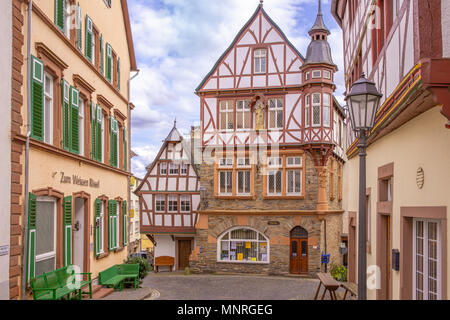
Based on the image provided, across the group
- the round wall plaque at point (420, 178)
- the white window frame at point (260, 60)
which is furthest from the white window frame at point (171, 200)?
the round wall plaque at point (420, 178)

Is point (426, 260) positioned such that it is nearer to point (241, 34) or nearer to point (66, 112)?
point (66, 112)

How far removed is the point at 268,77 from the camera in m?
25.5

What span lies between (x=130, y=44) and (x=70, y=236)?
9244 millimetres

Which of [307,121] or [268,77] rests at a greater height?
[268,77]

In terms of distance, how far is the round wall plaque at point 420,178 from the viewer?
6.57 metres

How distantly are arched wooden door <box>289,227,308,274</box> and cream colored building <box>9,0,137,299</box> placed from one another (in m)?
9.74

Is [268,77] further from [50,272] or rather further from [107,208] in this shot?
[50,272]

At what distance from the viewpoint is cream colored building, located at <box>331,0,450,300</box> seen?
527 cm

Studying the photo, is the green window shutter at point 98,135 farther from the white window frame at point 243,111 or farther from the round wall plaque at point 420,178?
the white window frame at point 243,111

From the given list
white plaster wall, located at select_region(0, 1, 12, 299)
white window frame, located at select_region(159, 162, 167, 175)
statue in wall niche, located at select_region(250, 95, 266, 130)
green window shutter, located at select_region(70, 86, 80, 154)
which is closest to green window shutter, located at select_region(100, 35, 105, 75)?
green window shutter, located at select_region(70, 86, 80, 154)

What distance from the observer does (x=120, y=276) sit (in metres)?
15.9

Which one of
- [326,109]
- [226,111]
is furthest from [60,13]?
[326,109]

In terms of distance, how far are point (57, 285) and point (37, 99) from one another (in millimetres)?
3973
